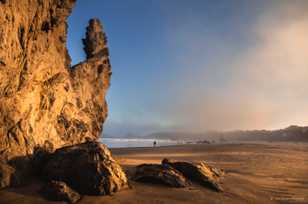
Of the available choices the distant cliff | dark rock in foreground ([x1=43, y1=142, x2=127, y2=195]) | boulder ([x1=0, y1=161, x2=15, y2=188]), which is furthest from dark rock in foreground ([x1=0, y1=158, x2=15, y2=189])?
the distant cliff

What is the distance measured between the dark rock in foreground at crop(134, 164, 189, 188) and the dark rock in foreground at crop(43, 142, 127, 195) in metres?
1.09

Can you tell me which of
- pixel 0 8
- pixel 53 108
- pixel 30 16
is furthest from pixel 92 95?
pixel 0 8

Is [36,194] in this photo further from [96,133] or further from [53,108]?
[96,133]

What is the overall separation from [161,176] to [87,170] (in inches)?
101

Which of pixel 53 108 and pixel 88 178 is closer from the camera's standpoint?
pixel 88 178

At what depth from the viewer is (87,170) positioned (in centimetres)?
762

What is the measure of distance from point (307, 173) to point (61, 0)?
14370 mm

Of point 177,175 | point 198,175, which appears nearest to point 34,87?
point 177,175

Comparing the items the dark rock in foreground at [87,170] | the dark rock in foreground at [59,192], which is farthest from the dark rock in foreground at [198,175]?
the dark rock in foreground at [59,192]

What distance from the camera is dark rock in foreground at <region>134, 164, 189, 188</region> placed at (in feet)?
28.5

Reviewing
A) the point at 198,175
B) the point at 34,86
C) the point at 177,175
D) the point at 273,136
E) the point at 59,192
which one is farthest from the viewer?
the point at 273,136

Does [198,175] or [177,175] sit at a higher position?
[177,175]

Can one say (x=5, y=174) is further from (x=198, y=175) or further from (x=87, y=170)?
(x=198, y=175)

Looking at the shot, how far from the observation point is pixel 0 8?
25.0ft
